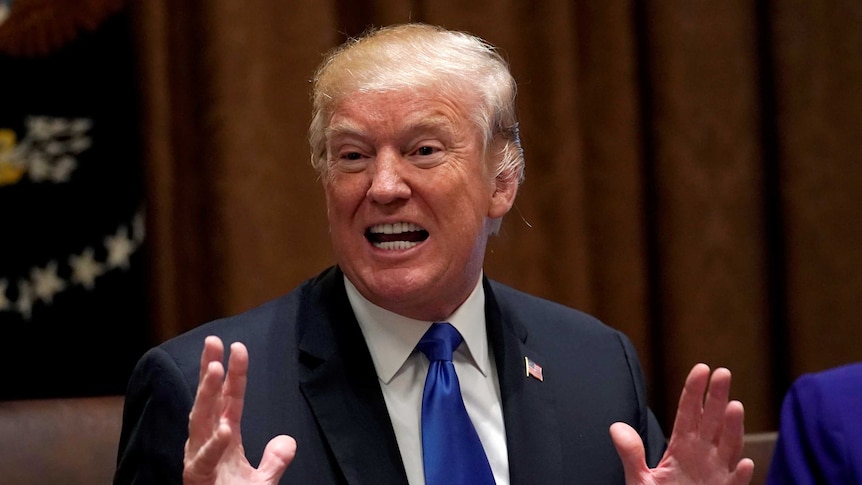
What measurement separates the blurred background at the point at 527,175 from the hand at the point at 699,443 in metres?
1.25

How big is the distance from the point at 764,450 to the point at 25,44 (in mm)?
2053

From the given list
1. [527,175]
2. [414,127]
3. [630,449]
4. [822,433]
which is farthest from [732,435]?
[527,175]

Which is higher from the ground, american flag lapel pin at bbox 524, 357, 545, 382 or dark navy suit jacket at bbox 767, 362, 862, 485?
american flag lapel pin at bbox 524, 357, 545, 382

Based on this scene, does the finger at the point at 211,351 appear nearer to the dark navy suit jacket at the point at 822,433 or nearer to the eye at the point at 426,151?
the eye at the point at 426,151

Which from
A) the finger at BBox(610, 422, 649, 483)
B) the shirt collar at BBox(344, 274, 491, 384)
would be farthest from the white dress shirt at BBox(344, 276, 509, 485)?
the finger at BBox(610, 422, 649, 483)

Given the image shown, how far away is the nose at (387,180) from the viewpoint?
196 centimetres

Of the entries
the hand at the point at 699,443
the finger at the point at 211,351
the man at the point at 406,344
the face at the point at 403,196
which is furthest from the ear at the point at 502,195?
the finger at the point at 211,351

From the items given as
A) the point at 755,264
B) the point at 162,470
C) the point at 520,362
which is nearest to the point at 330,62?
the point at 520,362

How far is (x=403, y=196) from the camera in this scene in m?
1.98

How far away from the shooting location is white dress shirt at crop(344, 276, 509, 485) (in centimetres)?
199

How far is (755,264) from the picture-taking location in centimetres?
322

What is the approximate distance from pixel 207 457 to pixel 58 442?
729 millimetres

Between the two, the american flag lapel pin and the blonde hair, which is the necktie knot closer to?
the american flag lapel pin

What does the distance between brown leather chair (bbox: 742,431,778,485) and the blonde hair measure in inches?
33.0
